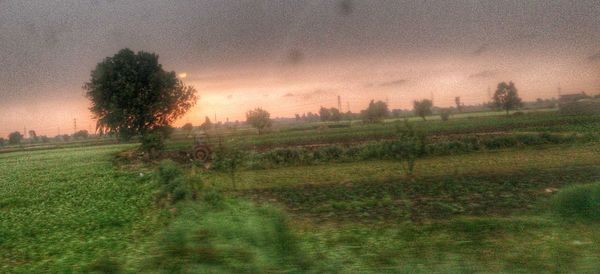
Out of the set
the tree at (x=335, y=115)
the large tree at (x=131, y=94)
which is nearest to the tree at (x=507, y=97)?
the tree at (x=335, y=115)

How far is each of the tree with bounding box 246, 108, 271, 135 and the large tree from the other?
29.9m

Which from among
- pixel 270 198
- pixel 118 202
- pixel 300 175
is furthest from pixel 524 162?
pixel 118 202

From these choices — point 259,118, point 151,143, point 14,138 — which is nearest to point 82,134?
point 14,138

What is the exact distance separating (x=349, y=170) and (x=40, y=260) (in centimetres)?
1902

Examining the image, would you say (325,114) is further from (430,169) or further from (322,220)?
(322,220)

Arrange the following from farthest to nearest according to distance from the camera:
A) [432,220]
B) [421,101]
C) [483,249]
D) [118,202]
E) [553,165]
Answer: [421,101] → [553,165] → [118,202] → [432,220] → [483,249]

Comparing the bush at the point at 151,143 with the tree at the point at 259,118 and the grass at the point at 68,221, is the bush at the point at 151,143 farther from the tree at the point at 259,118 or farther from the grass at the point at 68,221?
the tree at the point at 259,118

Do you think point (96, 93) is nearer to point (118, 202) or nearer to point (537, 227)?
point (118, 202)

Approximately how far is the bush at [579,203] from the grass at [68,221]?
11141 mm

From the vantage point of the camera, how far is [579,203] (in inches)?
450

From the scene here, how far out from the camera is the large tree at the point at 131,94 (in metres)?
47.7

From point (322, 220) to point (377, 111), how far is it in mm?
60540

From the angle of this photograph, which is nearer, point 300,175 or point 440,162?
point 300,175

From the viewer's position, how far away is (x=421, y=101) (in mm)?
67938
